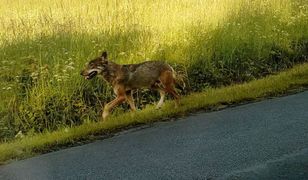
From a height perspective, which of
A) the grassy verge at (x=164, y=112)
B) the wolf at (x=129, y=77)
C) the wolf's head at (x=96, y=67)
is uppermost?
the wolf's head at (x=96, y=67)

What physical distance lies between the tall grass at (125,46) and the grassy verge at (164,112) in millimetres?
632

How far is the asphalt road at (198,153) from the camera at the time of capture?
18.3 ft

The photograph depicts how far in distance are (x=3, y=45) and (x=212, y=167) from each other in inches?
248

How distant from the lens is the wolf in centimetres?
793

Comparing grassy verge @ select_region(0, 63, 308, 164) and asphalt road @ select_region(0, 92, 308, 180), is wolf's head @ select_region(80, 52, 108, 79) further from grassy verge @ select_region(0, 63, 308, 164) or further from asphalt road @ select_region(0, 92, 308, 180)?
asphalt road @ select_region(0, 92, 308, 180)

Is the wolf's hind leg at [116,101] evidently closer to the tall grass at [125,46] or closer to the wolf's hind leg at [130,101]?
the wolf's hind leg at [130,101]

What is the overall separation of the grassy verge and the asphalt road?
0.29 meters

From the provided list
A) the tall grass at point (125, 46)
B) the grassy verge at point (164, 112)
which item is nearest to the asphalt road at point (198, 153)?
the grassy verge at point (164, 112)

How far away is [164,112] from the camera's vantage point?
27.2ft

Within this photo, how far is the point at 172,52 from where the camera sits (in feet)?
34.5

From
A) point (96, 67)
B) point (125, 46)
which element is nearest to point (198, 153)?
point (96, 67)

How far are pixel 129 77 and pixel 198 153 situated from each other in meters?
2.27

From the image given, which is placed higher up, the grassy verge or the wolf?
the wolf

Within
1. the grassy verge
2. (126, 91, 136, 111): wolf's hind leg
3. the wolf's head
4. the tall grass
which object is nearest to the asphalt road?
the grassy verge
